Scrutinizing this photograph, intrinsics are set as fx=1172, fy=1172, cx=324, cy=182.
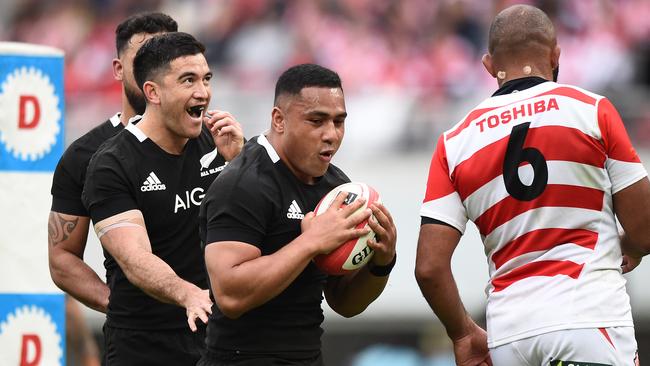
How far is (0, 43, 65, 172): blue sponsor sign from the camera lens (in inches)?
279

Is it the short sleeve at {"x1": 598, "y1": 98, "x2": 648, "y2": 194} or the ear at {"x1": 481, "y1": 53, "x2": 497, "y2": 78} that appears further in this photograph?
the ear at {"x1": 481, "y1": 53, "x2": 497, "y2": 78}

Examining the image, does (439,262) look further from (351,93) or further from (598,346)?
(351,93)

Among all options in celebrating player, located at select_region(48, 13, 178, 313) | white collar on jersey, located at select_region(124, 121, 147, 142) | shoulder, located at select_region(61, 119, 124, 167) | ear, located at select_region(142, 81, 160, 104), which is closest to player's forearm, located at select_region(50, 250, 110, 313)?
celebrating player, located at select_region(48, 13, 178, 313)

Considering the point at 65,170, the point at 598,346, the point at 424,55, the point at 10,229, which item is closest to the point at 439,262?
the point at 598,346

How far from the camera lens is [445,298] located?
5.14m

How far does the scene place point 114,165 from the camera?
233 inches

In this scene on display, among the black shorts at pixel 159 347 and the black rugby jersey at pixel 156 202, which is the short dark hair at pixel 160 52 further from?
the black shorts at pixel 159 347

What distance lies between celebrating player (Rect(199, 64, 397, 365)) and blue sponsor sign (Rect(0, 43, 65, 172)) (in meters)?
2.33

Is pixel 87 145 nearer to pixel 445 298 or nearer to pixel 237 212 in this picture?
pixel 237 212

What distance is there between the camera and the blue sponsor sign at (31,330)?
279 inches

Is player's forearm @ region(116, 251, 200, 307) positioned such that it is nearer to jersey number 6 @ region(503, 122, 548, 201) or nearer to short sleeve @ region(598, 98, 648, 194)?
jersey number 6 @ region(503, 122, 548, 201)

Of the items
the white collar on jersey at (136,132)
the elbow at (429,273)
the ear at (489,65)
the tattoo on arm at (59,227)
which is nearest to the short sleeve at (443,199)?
the elbow at (429,273)

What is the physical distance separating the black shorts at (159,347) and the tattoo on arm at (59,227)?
0.67 m

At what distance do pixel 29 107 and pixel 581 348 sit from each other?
3820mm
